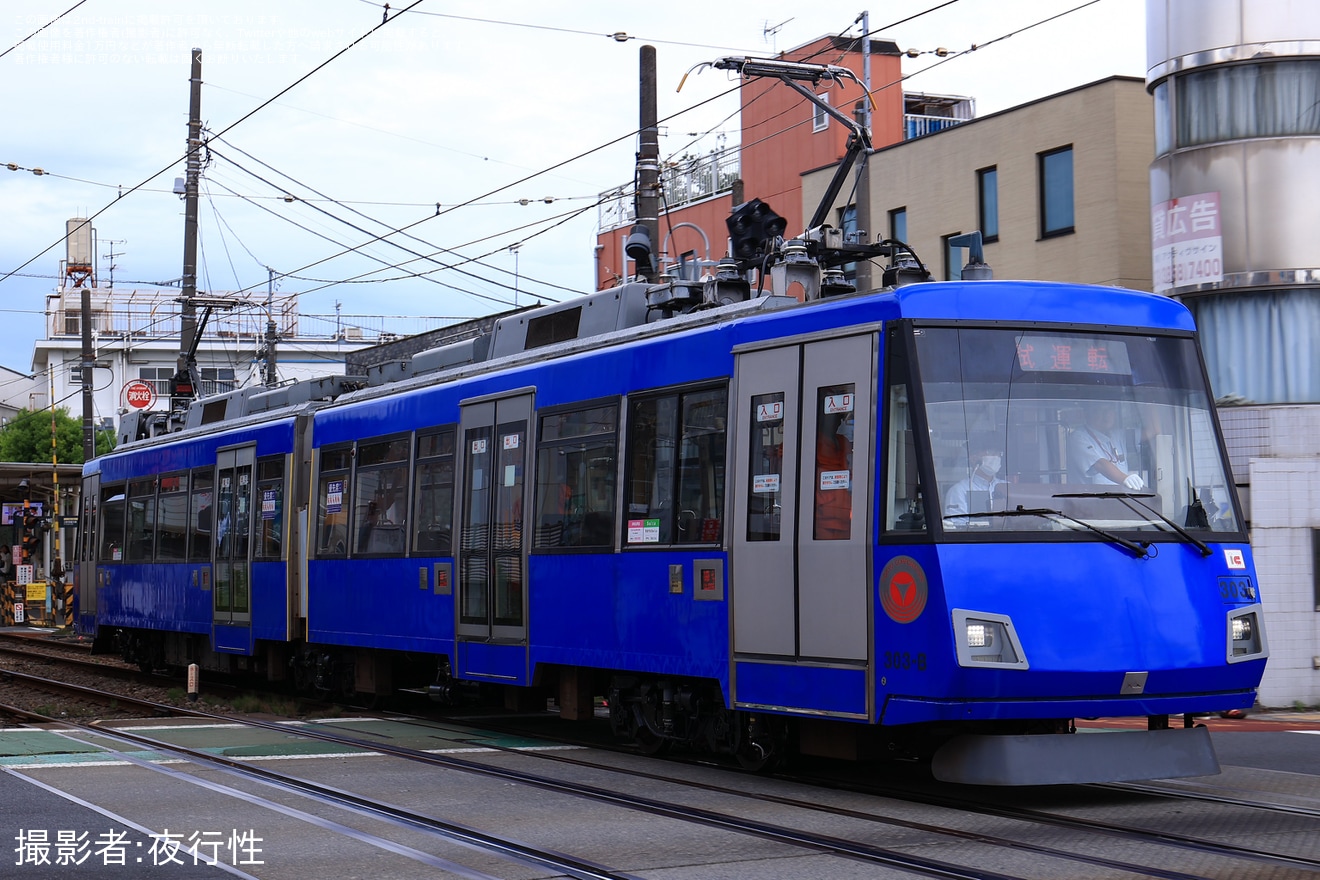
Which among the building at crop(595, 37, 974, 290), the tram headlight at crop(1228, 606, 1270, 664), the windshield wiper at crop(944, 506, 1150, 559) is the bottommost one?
the tram headlight at crop(1228, 606, 1270, 664)

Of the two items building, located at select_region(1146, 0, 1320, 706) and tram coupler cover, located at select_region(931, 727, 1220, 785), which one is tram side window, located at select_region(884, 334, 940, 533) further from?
building, located at select_region(1146, 0, 1320, 706)

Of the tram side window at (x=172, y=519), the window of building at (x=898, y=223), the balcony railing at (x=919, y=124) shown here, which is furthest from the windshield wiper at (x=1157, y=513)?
the balcony railing at (x=919, y=124)

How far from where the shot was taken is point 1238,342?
64.5 feet

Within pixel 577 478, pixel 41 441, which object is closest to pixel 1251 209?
pixel 577 478

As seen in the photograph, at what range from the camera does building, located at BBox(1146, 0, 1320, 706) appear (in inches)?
754

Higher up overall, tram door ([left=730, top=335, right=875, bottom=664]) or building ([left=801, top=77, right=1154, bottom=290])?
building ([left=801, top=77, right=1154, bottom=290])

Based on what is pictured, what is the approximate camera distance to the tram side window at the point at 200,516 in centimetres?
2088

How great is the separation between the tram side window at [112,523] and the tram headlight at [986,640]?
17.7m

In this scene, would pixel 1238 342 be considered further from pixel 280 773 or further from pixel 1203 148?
pixel 280 773

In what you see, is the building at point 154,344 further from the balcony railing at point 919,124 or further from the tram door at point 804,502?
the tram door at point 804,502

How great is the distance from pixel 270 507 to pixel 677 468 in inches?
337

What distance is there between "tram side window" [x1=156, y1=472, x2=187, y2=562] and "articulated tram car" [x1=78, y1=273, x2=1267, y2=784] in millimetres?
7927

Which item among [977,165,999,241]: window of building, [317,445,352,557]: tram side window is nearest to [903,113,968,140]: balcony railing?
[977,165,999,241]: window of building

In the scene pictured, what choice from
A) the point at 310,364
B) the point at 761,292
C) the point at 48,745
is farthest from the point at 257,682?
the point at 310,364
